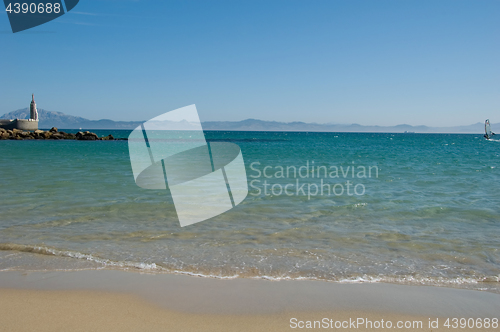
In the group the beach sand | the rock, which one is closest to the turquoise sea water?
the beach sand

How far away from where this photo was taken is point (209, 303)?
3.49m

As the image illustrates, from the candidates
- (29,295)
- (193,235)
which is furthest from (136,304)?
(193,235)

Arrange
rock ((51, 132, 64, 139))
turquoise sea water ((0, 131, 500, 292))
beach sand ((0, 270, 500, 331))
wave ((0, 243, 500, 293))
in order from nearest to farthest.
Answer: beach sand ((0, 270, 500, 331))
wave ((0, 243, 500, 293))
turquoise sea water ((0, 131, 500, 292))
rock ((51, 132, 64, 139))

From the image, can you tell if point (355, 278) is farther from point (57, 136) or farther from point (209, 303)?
point (57, 136)

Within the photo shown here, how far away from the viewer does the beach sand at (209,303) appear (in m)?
3.12

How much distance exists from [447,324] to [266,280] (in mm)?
1813

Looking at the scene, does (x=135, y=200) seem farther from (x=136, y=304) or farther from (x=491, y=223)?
(x=491, y=223)

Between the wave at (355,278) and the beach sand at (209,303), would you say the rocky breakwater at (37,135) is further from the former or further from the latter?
the beach sand at (209,303)

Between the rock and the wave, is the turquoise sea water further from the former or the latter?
the rock

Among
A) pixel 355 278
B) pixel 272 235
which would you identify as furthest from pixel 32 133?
pixel 355 278

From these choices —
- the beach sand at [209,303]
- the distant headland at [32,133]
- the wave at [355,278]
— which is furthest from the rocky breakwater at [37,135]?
the beach sand at [209,303]

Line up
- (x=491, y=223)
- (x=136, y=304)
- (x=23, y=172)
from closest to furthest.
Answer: (x=136, y=304)
(x=491, y=223)
(x=23, y=172)

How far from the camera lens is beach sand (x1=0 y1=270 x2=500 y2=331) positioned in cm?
312

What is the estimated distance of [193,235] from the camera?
5.90 metres
